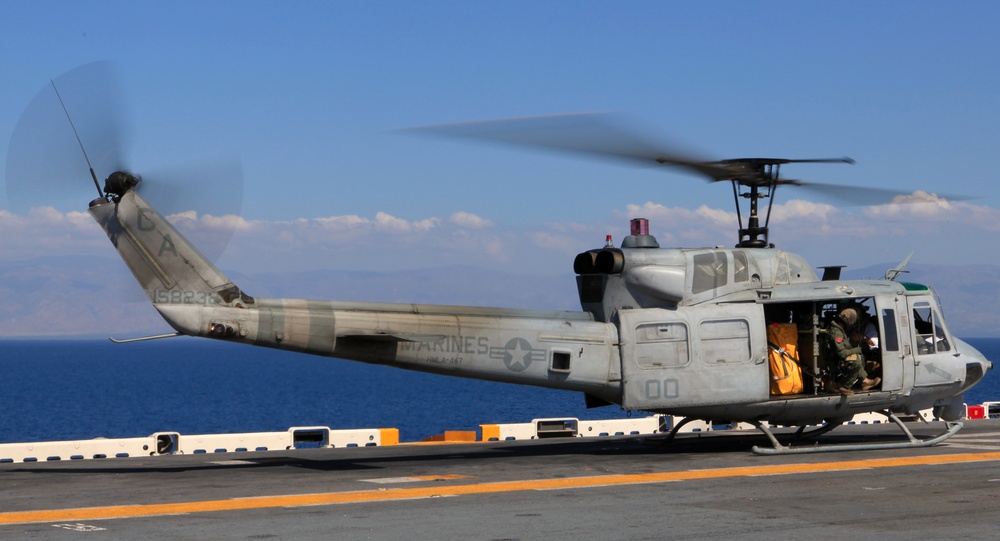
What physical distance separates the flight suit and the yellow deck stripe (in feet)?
5.48

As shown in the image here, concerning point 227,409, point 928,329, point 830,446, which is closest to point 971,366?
point 928,329

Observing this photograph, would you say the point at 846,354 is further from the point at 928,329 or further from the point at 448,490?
the point at 448,490

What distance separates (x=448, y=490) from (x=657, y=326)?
5.48 m

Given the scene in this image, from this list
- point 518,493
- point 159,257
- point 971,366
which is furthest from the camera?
point 971,366

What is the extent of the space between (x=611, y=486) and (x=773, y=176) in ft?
22.2

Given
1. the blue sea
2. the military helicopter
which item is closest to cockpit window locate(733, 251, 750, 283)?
the military helicopter

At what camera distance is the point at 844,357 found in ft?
65.5

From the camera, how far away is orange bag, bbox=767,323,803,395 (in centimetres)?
2003

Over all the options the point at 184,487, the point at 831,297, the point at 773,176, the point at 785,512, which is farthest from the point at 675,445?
the point at 184,487

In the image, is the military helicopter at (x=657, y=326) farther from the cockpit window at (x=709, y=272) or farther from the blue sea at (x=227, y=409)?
the blue sea at (x=227, y=409)

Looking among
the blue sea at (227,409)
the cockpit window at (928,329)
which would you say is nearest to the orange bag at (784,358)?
the cockpit window at (928,329)

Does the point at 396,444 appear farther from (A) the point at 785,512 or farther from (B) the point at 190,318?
(A) the point at 785,512

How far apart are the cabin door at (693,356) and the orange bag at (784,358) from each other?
1.84 ft

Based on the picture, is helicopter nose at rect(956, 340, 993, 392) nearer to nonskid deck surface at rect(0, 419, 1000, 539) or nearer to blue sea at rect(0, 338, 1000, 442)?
nonskid deck surface at rect(0, 419, 1000, 539)
